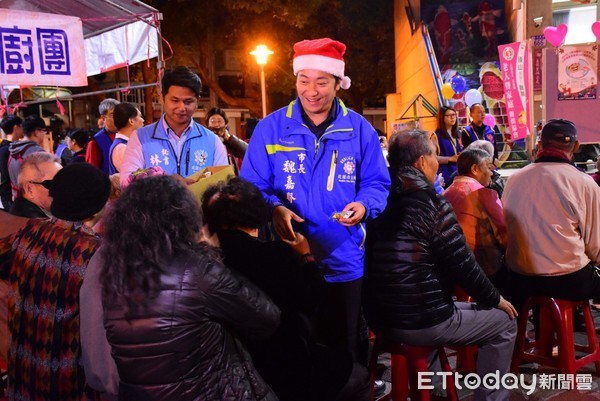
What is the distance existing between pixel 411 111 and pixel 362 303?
11.1 metres

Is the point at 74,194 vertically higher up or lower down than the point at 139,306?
higher up

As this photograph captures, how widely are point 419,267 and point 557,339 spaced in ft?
5.55

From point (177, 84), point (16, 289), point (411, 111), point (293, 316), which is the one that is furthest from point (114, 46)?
point (411, 111)

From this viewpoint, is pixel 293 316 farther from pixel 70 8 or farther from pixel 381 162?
pixel 70 8

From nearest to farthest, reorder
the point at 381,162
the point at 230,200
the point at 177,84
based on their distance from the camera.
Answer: the point at 230,200, the point at 381,162, the point at 177,84

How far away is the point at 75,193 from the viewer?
2414 millimetres

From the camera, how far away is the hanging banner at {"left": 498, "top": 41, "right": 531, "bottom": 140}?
34.7 feet

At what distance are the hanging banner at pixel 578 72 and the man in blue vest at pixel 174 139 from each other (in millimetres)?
4826

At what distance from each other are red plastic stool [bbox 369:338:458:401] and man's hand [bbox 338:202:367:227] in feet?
3.01

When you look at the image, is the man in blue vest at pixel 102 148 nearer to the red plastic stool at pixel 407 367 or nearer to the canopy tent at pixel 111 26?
the canopy tent at pixel 111 26

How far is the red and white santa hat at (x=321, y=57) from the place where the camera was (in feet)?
9.61

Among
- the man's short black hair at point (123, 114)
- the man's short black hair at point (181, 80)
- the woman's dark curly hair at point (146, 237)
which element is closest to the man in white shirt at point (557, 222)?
the man's short black hair at point (181, 80)

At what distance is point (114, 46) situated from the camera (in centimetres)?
660

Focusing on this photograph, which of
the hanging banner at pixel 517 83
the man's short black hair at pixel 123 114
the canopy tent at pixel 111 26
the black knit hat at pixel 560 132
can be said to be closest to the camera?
the black knit hat at pixel 560 132
